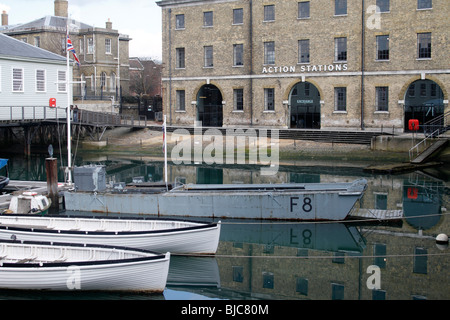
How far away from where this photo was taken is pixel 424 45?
43781 mm

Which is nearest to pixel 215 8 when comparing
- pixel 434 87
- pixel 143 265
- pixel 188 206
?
pixel 434 87

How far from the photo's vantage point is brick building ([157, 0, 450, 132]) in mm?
44188

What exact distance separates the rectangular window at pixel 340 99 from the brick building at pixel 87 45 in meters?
29.6

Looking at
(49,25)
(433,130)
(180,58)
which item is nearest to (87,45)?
(49,25)

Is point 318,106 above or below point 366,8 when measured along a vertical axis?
below

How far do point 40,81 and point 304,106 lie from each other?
22.5m

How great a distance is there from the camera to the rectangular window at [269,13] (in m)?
48.9

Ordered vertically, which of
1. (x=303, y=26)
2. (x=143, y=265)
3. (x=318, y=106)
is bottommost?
(x=143, y=265)

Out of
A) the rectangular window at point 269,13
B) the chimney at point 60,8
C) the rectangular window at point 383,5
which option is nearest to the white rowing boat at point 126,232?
the rectangular window at point 383,5

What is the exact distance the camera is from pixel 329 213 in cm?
2331

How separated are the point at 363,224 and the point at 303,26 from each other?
27896mm

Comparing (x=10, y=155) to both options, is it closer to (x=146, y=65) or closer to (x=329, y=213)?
(x=329, y=213)

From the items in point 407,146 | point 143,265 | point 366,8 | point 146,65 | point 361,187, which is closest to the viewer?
point 143,265

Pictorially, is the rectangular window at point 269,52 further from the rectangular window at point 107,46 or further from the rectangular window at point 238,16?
the rectangular window at point 107,46
